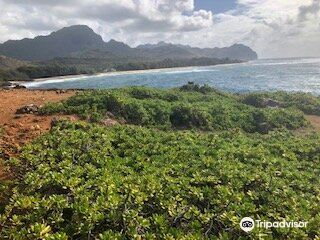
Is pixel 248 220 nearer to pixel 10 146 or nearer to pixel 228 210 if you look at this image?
pixel 228 210

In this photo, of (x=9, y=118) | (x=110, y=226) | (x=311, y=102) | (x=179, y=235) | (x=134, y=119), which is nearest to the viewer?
(x=179, y=235)

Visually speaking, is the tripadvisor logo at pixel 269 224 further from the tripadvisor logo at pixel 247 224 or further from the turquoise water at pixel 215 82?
the turquoise water at pixel 215 82

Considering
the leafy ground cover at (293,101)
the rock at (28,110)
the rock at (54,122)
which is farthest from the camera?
the leafy ground cover at (293,101)

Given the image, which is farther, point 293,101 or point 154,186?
point 293,101

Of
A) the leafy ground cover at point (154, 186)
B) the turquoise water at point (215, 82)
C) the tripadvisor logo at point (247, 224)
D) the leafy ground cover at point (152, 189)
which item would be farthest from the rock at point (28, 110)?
the turquoise water at point (215, 82)

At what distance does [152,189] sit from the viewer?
28.5ft

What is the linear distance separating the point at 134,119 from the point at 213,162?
30.4 ft

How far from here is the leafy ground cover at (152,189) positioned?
741 cm

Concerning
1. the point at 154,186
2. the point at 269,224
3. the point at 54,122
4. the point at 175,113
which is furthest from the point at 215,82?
the point at 269,224

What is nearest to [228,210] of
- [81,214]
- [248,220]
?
[248,220]

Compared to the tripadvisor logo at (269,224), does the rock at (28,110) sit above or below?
above

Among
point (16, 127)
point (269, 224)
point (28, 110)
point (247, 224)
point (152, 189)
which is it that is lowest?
point (269, 224)

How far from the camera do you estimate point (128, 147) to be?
43.1 feet

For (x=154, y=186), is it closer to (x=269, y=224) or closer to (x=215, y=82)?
(x=269, y=224)
